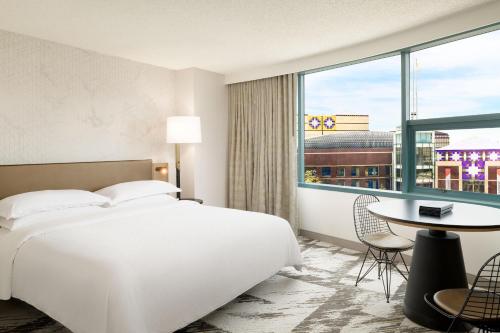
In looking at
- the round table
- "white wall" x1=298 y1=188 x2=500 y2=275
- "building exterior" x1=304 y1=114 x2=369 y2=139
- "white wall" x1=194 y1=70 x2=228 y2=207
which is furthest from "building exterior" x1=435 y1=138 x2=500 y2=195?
"white wall" x1=194 y1=70 x2=228 y2=207

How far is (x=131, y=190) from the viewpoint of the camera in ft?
12.1

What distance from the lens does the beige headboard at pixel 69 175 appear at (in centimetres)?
326

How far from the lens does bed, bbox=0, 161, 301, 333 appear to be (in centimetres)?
185

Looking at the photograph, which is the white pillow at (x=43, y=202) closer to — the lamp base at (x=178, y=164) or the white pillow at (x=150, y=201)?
the white pillow at (x=150, y=201)

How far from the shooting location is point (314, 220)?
4.49 metres

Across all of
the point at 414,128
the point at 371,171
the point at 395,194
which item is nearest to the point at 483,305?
the point at 395,194

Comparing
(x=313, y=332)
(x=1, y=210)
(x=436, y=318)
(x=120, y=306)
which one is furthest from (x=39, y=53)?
(x=436, y=318)

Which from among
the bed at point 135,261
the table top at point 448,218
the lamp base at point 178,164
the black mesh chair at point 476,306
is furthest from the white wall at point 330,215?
the lamp base at point 178,164

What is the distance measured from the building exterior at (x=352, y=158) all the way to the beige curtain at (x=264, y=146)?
1.12ft

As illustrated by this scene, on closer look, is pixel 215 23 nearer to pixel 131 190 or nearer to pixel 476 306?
pixel 131 190

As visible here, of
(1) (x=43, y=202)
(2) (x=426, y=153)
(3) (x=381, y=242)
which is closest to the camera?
(3) (x=381, y=242)

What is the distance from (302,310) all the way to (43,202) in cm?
234

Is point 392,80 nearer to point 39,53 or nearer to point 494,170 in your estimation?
point 494,170

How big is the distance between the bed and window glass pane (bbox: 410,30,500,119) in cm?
201
